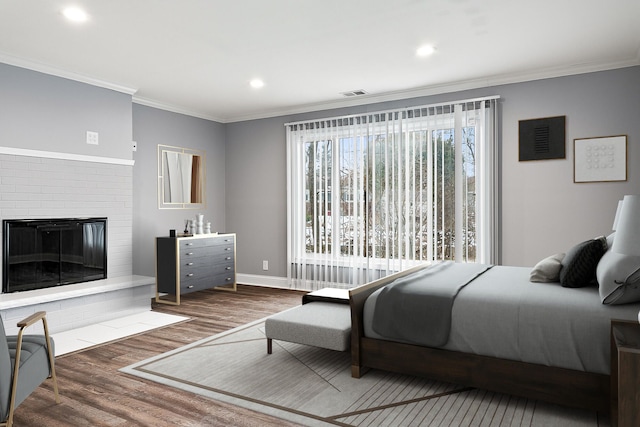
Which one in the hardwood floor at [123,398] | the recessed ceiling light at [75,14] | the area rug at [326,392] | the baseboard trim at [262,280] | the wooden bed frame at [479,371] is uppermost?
the recessed ceiling light at [75,14]

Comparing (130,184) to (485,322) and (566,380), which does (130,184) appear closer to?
(485,322)

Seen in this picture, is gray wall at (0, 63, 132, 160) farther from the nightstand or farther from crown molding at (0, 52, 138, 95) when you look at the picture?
the nightstand

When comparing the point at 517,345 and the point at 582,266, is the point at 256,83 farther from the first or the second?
the point at 517,345

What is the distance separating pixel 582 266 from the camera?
8.95ft

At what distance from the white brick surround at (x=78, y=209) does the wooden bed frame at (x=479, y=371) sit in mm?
3056

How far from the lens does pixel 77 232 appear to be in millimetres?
4516

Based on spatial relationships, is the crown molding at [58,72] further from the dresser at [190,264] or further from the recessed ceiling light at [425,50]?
the recessed ceiling light at [425,50]

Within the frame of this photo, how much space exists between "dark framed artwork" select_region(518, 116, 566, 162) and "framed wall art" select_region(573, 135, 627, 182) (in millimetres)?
153

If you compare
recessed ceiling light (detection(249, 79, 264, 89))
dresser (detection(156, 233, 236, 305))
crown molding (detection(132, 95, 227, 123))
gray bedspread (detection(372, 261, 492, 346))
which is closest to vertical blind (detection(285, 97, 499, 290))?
dresser (detection(156, 233, 236, 305))

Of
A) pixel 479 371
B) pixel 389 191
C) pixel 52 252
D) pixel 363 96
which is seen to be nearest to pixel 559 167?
pixel 389 191

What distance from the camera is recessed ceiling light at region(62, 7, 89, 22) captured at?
3064mm

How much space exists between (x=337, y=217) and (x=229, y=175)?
2.09m

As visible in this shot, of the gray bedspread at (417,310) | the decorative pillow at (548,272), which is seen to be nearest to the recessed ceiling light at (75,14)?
the gray bedspread at (417,310)

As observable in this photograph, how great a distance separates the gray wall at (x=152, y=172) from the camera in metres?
5.55
